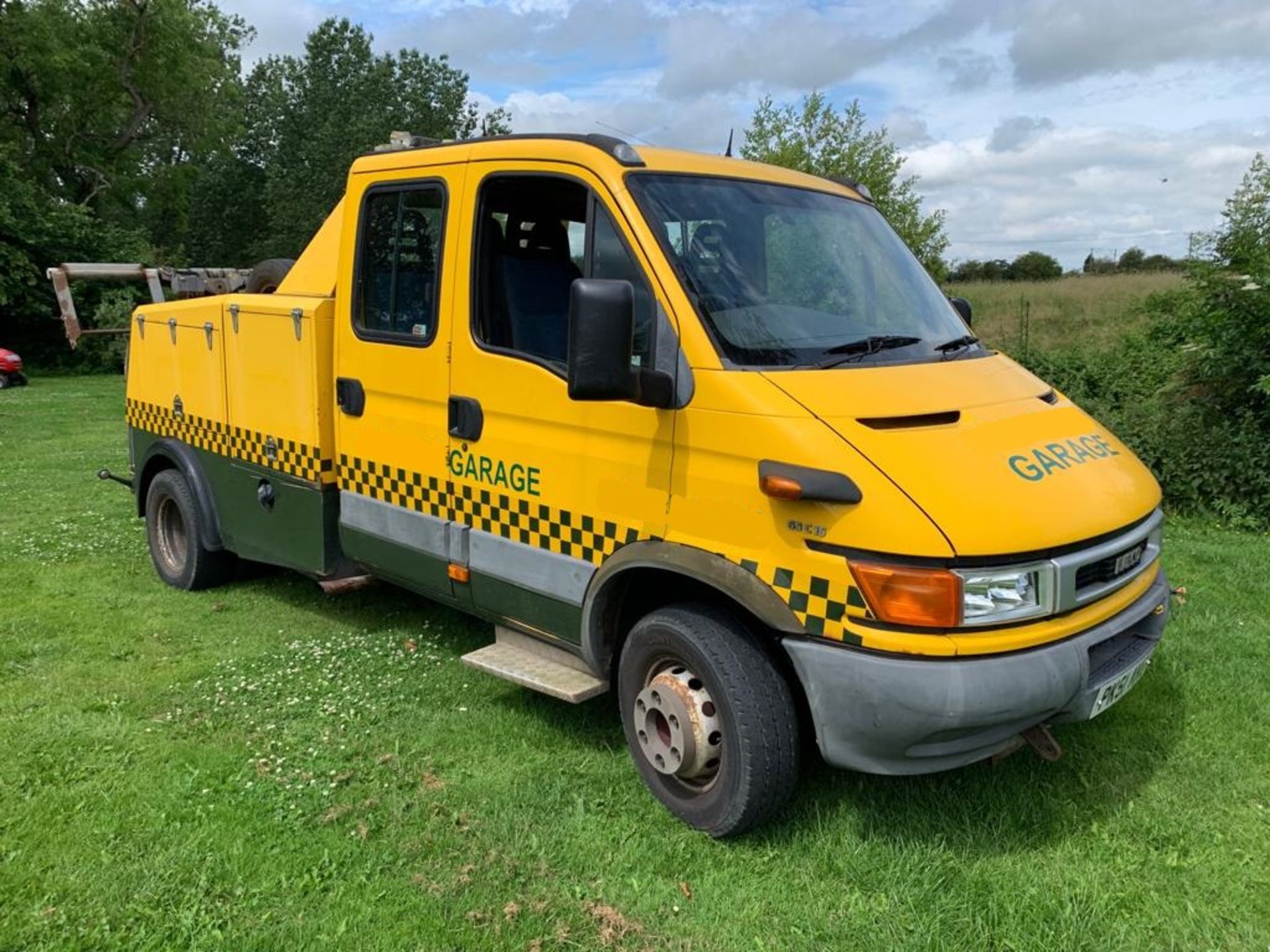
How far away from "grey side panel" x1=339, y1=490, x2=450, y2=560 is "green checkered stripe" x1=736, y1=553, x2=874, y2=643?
5.93 ft

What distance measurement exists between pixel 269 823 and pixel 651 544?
1708 millimetres

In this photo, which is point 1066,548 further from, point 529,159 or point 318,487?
point 318,487

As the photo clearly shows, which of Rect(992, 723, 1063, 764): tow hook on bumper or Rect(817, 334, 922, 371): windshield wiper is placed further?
Rect(817, 334, 922, 371): windshield wiper

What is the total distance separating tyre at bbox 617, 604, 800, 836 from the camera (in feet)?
10.3

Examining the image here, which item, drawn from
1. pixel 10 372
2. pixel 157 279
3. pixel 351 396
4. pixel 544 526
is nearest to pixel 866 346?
pixel 544 526

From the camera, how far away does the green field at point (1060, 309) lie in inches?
525

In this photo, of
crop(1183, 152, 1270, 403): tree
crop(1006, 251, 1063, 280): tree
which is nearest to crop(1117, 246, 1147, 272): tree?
crop(1006, 251, 1063, 280): tree

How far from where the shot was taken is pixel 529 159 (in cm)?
379

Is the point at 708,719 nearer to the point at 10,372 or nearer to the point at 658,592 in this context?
the point at 658,592

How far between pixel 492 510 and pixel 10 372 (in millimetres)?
21510

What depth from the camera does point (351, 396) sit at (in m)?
4.59

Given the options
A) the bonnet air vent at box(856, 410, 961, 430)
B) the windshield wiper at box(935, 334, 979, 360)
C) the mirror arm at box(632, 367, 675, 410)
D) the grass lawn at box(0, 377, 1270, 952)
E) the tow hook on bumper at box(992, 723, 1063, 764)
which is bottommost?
the grass lawn at box(0, 377, 1270, 952)

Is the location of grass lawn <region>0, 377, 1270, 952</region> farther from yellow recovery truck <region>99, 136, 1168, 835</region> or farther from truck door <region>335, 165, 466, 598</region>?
truck door <region>335, 165, 466, 598</region>

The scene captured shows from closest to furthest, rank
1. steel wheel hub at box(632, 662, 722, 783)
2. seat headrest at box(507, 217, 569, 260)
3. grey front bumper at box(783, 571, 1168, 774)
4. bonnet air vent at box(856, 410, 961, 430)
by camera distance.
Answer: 1. grey front bumper at box(783, 571, 1168, 774)
2. bonnet air vent at box(856, 410, 961, 430)
3. steel wheel hub at box(632, 662, 722, 783)
4. seat headrest at box(507, 217, 569, 260)
